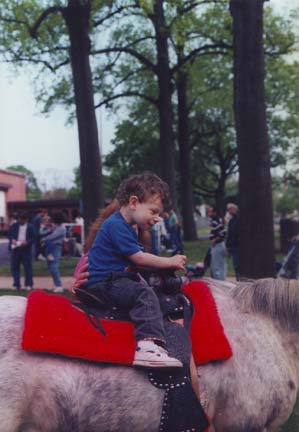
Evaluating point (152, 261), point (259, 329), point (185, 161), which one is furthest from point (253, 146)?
point (185, 161)

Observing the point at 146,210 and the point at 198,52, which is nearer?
the point at 146,210

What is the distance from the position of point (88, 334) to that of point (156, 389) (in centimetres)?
49

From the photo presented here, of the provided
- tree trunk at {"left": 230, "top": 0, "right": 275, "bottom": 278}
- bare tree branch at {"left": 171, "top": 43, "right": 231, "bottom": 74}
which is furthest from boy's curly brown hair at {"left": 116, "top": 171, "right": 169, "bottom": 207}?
bare tree branch at {"left": 171, "top": 43, "right": 231, "bottom": 74}

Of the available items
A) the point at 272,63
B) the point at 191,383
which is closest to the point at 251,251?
the point at 191,383

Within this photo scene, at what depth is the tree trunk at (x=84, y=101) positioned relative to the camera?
14.4 meters

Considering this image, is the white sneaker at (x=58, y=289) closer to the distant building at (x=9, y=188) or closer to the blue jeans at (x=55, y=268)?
the blue jeans at (x=55, y=268)

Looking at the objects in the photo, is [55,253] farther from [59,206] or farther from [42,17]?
[59,206]

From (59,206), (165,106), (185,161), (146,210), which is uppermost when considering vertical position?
(165,106)

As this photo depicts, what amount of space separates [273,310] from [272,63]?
20998 millimetres

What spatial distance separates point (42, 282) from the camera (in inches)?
595

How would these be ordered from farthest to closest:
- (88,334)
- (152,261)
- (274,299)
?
(274,299) → (152,261) → (88,334)

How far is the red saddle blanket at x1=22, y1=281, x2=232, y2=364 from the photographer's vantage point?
10.2 feet

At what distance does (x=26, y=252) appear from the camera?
13.8m

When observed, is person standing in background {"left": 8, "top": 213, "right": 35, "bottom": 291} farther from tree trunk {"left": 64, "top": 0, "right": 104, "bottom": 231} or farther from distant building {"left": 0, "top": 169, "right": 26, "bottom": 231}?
distant building {"left": 0, "top": 169, "right": 26, "bottom": 231}
